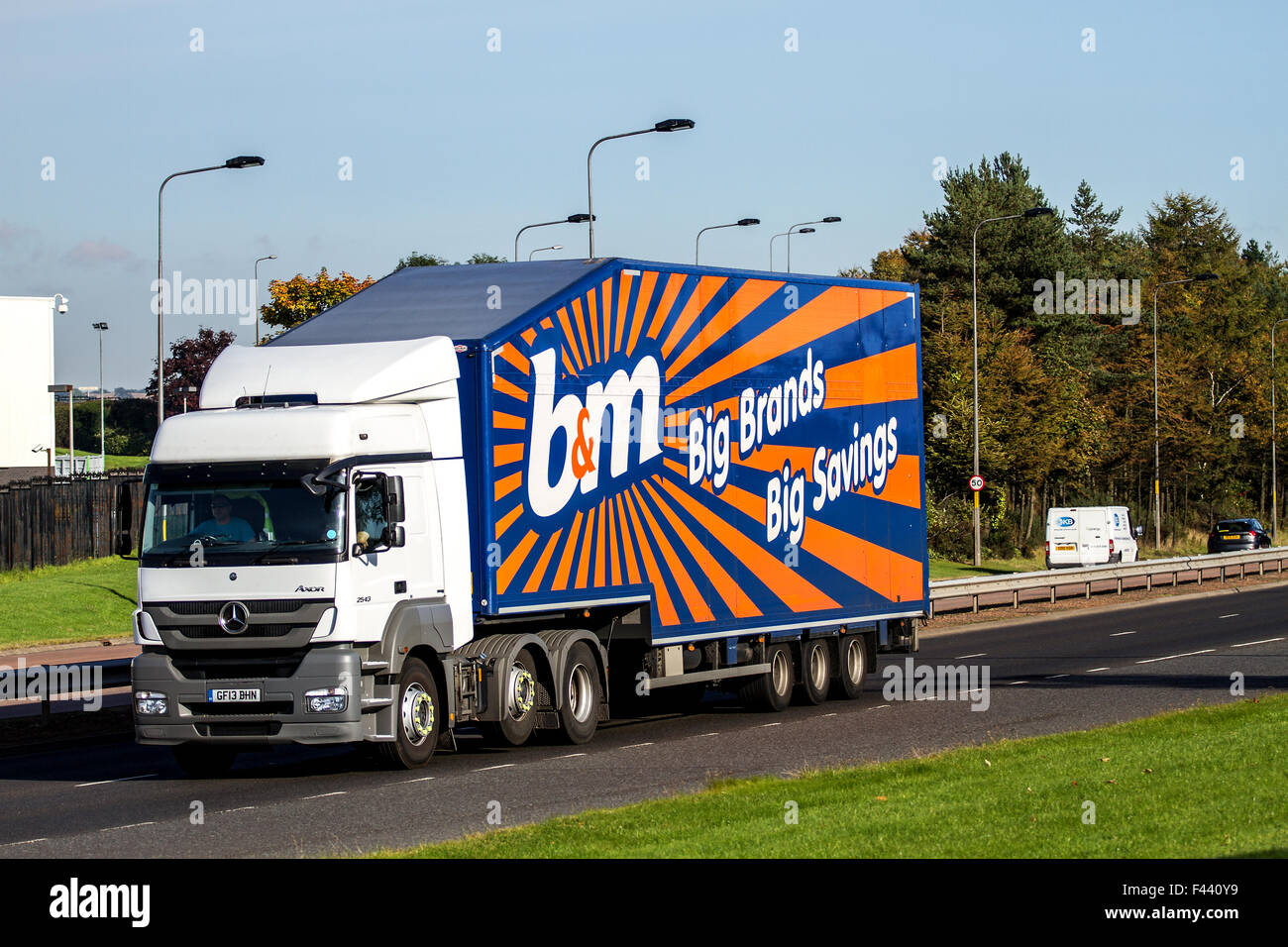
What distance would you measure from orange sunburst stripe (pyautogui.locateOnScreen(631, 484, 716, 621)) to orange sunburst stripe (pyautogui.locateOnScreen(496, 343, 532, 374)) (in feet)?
6.90

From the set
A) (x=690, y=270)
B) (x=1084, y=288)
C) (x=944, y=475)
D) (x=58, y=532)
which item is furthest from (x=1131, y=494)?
(x=690, y=270)

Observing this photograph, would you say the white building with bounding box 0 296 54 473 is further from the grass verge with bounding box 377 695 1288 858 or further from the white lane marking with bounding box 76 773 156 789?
the grass verge with bounding box 377 695 1288 858

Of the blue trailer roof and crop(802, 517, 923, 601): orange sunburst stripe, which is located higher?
the blue trailer roof

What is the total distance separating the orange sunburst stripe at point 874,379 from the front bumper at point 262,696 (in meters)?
8.20

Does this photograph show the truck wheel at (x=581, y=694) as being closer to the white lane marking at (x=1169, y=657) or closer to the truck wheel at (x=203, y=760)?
the truck wheel at (x=203, y=760)

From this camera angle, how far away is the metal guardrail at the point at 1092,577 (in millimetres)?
35656

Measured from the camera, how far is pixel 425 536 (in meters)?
15.2

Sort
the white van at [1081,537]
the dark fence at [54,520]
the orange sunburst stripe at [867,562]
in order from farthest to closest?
the white van at [1081,537], the dark fence at [54,520], the orange sunburst stripe at [867,562]

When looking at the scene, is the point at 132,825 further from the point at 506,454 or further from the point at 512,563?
the point at 506,454

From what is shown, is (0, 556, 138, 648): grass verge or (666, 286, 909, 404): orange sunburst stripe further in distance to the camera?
(0, 556, 138, 648): grass verge

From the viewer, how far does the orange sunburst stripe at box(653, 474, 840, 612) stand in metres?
18.4

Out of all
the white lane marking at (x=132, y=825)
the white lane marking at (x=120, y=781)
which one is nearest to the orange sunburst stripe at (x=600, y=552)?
the white lane marking at (x=120, y=781)

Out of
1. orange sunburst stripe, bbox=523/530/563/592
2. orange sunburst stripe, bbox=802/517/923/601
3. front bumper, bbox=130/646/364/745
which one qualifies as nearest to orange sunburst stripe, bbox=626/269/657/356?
orange sunburst stripe, bbox=523/530/563/592
